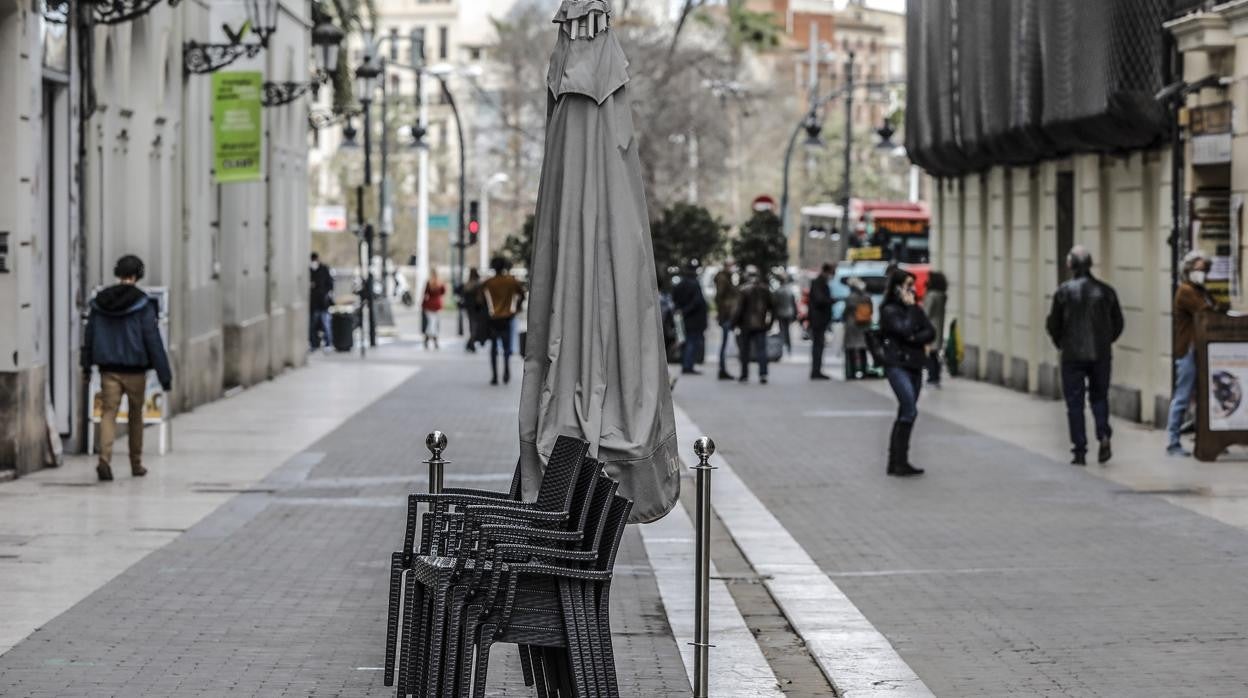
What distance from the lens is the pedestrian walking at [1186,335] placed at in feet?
63.7

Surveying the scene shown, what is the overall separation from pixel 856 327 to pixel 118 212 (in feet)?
45.1

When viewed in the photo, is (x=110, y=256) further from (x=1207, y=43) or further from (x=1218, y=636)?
(x=1218, y=636)

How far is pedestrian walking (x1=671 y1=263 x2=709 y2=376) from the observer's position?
34.2m

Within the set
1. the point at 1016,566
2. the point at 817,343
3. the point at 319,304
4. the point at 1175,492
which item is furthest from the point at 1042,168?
the point at 319,304

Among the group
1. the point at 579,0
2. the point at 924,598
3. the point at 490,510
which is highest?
the point at 579,0

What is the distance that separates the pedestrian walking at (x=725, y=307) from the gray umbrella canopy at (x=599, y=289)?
23881 millimetres

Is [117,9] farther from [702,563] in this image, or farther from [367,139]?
[367,139]

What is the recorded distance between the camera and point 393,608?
8.34 meters

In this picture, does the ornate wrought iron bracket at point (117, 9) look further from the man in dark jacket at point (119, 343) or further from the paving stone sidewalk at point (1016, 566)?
the paving stone sidewalk at point (1016, 566)

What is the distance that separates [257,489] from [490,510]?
9.28 meters

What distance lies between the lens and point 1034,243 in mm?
30719

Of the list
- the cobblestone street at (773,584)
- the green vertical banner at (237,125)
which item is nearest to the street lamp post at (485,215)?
the green vertical banner at (237,125)

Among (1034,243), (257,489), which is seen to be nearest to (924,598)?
A: (257,489)

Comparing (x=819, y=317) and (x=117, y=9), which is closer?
(x=117, y=9)
